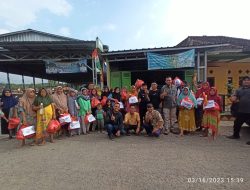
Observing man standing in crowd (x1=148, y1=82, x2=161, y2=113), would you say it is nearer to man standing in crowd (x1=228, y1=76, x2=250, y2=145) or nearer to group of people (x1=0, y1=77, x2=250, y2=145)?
group of people (x1=0, y1=77, x2=250, y2=145)

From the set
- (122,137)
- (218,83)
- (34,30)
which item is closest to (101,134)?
(122,137)

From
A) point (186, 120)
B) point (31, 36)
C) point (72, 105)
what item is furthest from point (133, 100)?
point (31, 36)

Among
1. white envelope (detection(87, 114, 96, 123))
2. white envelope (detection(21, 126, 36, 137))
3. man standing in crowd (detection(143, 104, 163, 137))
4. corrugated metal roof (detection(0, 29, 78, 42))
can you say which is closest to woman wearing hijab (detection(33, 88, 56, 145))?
white envelope (detection(21, 126, 36, 137))

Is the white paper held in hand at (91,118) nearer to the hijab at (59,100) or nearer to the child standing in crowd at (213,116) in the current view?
the hijab at (59,100)

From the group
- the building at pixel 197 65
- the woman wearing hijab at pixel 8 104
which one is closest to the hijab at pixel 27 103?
the woman wearing hijab at pixel 8 104

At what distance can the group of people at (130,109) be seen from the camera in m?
7.06

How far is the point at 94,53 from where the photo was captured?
1150 cm

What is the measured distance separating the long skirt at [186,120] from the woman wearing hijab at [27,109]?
13.9 feet

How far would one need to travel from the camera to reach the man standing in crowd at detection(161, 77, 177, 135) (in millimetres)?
7887

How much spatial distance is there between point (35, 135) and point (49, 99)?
1040 millimetres

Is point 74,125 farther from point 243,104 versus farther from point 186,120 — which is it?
point 243,104

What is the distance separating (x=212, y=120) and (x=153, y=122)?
1660mm

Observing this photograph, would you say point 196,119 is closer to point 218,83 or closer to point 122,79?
point 122,79

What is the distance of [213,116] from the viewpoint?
7.37m
